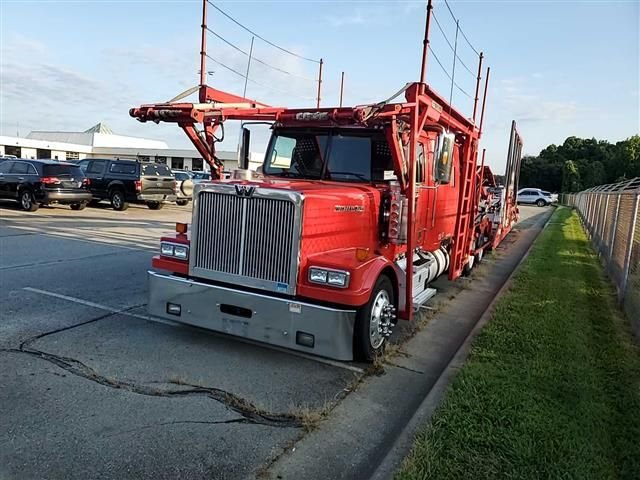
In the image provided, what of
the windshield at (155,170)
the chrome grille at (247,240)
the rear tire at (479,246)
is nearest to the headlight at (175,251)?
the chrome grille at (247,240)

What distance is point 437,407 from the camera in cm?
399

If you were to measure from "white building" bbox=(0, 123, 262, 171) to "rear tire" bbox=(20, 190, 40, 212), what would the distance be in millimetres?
37542

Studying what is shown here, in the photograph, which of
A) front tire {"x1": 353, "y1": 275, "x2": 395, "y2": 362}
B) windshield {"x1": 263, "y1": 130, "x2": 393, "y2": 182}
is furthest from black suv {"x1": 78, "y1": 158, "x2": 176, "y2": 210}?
front tire {"x1": 353, "y1": 275, "x2": 395, "y2": 362}

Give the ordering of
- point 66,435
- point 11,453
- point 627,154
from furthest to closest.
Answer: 1. point 627,154
2. point 66,435
3. point 11,453

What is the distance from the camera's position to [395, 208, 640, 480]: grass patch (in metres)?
3.22

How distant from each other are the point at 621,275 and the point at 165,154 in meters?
65.7

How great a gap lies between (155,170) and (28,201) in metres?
5.05

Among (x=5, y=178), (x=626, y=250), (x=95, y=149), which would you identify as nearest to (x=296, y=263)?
(x=626, y=250)

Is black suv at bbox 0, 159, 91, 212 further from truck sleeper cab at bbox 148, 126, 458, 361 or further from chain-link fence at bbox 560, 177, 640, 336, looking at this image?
chain-link fence at bbox 560, 177, 640, 336

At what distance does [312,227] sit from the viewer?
470 centimetres

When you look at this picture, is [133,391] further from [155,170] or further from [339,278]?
[155,170]

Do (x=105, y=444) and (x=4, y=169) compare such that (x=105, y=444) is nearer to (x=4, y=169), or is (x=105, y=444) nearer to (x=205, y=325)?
(x=205, y=325)

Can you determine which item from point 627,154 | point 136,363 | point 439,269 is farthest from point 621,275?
point 627,154

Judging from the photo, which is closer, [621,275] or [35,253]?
[621,275]
